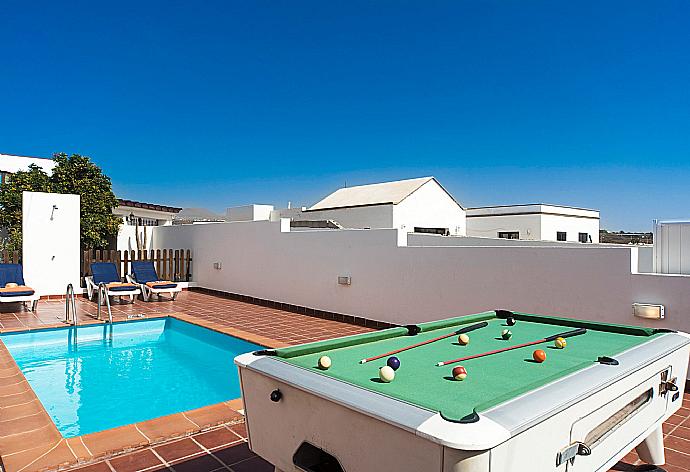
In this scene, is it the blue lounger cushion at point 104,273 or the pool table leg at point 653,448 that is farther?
the blue lounger cushion at point 104,273

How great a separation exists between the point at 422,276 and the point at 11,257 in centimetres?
1106

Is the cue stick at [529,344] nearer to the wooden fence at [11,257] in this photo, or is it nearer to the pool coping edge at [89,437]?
the pool coping edge at [89,437]

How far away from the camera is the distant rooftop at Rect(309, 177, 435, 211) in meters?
24.1

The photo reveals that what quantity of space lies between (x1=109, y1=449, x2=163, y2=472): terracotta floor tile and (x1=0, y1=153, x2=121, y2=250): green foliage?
15.0 m

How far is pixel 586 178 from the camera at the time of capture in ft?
90.4

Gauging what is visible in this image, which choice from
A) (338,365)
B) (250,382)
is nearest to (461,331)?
(338,365)

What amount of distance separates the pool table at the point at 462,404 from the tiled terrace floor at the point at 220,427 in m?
1.09

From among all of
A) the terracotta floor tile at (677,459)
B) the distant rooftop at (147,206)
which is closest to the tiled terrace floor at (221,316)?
the terracotta floor tile at (677,459)

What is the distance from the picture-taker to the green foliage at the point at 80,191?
16.6 meters

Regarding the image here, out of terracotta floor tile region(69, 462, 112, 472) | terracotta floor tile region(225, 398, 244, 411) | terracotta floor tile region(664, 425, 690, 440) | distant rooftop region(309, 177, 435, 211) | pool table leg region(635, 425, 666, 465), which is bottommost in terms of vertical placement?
terracotta floor tile region(664, 425, 690, 440)

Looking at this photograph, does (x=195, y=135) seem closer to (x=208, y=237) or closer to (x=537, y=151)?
(x=208, y=237)

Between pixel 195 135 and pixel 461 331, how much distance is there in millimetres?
19703

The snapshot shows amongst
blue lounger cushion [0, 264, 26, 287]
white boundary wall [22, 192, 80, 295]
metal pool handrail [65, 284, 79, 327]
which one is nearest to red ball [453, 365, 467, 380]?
metal pool handrail [65, 284, 79, 327]

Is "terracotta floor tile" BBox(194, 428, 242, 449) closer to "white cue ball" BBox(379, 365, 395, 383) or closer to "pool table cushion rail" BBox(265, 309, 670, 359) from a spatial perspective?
"pool table cushion rail" BBox(265, 309, 670, 359)
